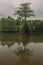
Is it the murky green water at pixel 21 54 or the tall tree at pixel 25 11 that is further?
the tall tree at pixel 25 11

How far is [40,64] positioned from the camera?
5.41 m

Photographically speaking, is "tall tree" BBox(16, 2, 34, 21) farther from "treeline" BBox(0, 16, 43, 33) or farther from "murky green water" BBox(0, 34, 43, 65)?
"murky green water" BBox(0, 34, 43, 65)

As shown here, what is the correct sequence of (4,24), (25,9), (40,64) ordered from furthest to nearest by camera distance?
(25,9), (4,24), (40,64)

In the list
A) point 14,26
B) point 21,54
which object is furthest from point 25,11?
point 21,54

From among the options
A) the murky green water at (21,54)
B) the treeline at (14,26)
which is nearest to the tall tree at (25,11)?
the treeline at (14,26)

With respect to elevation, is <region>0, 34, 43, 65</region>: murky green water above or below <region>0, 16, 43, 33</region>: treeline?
below

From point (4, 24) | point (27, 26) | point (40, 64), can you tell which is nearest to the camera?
point (40, 64)

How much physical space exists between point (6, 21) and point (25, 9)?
12.9 feet

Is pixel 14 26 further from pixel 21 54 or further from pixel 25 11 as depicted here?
pixel 21 54

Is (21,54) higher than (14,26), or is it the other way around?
(14,26)

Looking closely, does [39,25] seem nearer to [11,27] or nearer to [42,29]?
[42,29]

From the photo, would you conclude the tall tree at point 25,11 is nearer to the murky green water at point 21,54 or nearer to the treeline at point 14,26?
the treeline at point 14,26

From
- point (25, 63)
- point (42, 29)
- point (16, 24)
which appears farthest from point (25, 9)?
point (25, 63)

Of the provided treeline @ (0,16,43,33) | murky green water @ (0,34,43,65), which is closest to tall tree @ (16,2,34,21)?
treeline @ (0,16,43,33)
